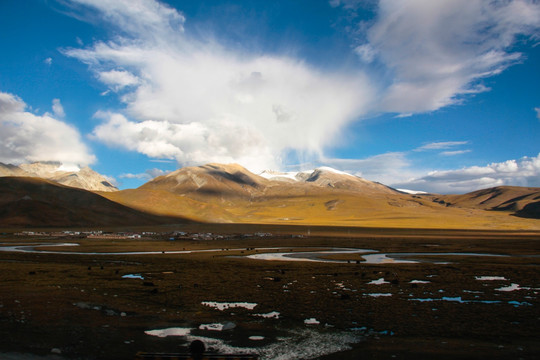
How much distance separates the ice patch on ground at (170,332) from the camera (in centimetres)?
1738

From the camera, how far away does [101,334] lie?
17.2 meters

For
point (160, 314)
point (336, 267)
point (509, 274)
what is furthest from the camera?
point (336, 267)

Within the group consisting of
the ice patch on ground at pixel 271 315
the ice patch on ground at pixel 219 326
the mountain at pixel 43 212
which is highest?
the mountain at pixel 43 212

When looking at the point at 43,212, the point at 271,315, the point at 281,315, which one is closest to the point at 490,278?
the point at 281,315

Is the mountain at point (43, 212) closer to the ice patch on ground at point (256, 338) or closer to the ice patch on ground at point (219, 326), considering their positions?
the ice patch on ground at point (219, 326)

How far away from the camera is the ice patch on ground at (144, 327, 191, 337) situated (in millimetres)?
17375

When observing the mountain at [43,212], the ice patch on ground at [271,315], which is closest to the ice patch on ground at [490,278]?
the ice patch on ground at [271,315]

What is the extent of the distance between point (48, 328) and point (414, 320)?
1782 centimetres

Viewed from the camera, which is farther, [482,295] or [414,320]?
[482,295]

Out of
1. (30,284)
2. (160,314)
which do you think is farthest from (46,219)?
(160,314)

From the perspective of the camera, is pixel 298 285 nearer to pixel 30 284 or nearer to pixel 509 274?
pixel 30 284

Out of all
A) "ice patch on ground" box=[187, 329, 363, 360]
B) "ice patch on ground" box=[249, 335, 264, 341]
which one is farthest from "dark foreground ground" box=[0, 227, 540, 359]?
"ice patch on ground" box=[249, 335, 264, 341]

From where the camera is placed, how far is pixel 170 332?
1772cm

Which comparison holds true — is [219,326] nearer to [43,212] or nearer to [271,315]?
[271,315]
